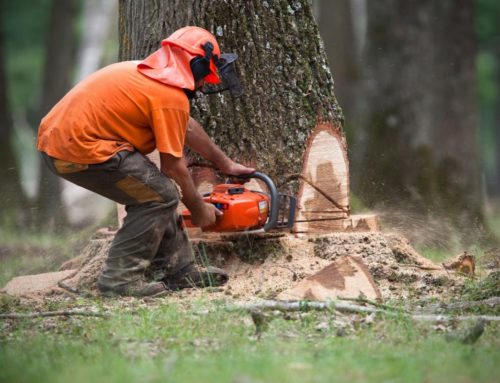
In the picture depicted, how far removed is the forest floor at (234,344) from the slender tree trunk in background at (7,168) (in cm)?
614

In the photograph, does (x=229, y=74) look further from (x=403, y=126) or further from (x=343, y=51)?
(x=343, y=51)

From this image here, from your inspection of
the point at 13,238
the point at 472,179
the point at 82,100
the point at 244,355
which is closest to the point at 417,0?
the point at 472,179

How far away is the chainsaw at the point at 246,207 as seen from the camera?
6.04 m

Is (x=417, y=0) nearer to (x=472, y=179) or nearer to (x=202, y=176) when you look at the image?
(x=472, y=179)

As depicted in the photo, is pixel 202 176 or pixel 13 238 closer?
pixel 202 176

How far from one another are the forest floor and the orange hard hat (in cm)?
166

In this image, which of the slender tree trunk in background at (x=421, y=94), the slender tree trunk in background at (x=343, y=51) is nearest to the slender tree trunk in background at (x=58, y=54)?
the slender tree trunk in background at (x=343, y=51)

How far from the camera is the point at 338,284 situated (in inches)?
223

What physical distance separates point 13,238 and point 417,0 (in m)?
7.57

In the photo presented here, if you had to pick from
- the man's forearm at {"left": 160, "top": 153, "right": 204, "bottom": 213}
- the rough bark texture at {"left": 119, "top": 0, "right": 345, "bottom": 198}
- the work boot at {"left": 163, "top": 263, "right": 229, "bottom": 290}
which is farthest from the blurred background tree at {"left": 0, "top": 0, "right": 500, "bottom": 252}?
the man's forearm at {"left": 160, "top": 153, "right": 204, "bottom": 213}

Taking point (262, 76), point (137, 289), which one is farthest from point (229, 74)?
point (137, 289)

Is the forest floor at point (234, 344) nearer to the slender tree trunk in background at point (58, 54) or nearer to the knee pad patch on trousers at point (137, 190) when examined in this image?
the knee pad patch on trousers at point (137, 190)

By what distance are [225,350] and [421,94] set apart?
10.3 m

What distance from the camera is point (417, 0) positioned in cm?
1390
